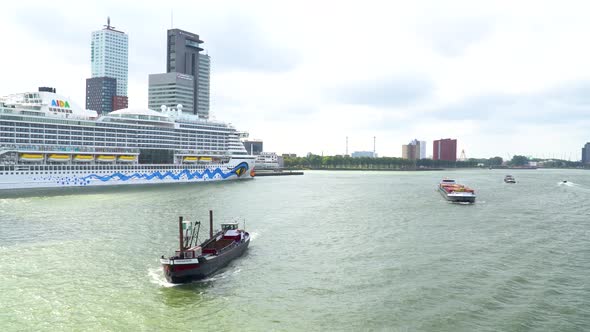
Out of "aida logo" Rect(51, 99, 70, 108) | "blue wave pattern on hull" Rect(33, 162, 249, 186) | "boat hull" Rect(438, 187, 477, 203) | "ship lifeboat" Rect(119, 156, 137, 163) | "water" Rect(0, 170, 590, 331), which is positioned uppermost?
"aida logo" Rect(51, 99, 70, 108)

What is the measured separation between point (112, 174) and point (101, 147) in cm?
722

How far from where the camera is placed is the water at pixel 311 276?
21562 mm

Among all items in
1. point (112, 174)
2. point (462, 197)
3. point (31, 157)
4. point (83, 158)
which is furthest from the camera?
point (112, 174)

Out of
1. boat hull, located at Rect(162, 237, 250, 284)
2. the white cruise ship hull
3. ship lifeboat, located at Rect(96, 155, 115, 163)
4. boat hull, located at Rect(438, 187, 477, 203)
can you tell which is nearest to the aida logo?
ship lifeboat, located at Rect(96, 155, 115, 163)

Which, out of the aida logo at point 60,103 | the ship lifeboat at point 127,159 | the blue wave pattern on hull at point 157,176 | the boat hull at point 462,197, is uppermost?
the aida logo at point 60,103

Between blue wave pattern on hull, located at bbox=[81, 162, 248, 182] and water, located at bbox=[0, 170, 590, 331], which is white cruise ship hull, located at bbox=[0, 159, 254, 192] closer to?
blue wave pattern on hull, located at bbox=[81, 162, 248, 182]

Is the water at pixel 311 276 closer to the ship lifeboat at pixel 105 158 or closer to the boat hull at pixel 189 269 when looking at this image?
the boat hull at pixel 189 269

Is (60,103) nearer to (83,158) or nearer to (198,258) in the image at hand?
(83,158)

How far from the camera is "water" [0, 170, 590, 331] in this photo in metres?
21.6

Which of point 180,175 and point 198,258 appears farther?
point 180,175

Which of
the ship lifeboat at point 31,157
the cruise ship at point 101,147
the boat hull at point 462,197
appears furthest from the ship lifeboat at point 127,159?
the boat hull at point 462,197

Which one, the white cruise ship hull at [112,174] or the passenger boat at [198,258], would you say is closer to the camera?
the passenger boat at [198,258]

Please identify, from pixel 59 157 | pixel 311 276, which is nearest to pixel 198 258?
pixel 311 276

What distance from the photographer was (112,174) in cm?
9888
